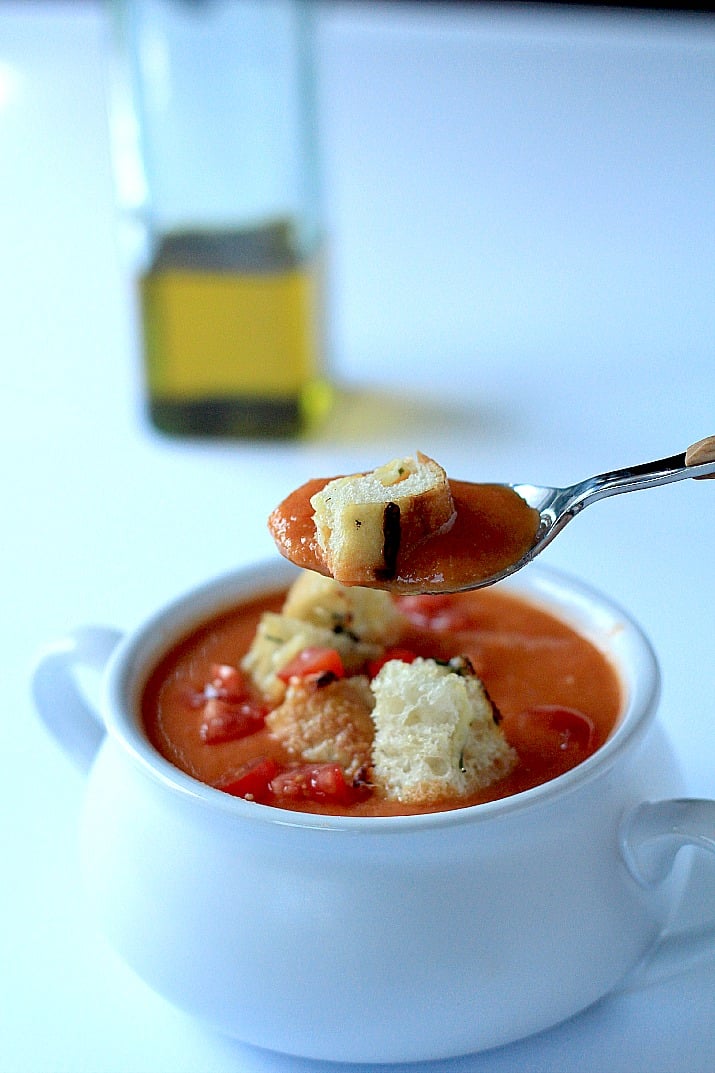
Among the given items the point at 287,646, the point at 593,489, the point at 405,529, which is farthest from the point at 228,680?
the point at 593,489

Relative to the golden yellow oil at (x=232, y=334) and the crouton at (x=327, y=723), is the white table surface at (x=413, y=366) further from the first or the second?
the crouton at (x=327, y=723)

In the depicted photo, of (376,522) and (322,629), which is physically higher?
(376,522)

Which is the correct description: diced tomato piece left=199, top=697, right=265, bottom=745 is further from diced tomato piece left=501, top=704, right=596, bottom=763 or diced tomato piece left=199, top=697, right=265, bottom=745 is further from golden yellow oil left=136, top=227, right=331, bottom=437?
golden yellow oil left=136, top=227, right=331, bottom=437

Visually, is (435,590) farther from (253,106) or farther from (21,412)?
(21,412)

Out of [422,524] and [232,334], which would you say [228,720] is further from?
[232,334]

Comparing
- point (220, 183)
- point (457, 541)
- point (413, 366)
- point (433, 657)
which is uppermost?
point (220, 183)

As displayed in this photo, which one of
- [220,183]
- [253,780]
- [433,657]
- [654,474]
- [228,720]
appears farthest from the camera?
[220,183]

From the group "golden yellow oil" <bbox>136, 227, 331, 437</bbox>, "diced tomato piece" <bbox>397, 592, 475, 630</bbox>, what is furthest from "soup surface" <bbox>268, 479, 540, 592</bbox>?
"golden yellow oil" <bbox>136, 227, 331, 437</bbox>
